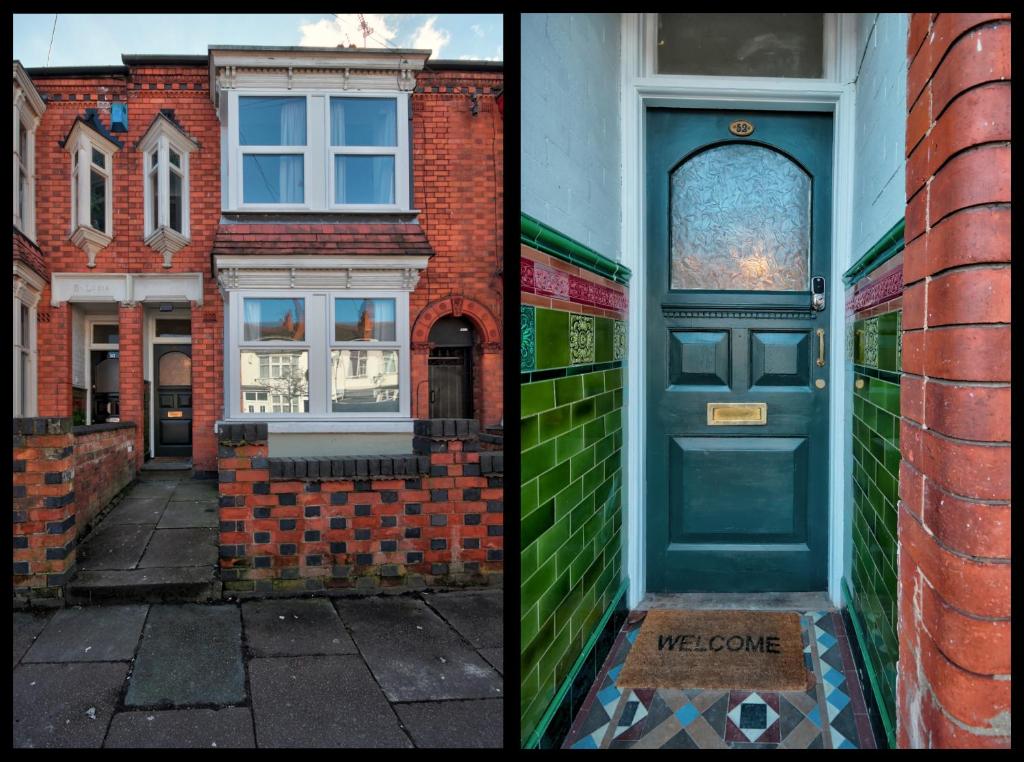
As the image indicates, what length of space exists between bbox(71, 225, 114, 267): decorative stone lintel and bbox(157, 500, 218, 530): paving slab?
307cm

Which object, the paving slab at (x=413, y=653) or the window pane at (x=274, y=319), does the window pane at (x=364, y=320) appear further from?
the paving slab at (x=413, y=653)

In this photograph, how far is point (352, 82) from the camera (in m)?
6.31

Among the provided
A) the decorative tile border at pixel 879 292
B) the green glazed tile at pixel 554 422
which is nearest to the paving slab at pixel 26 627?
the green glazed tile at pixel 554 422

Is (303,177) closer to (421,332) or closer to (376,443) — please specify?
(421,332)

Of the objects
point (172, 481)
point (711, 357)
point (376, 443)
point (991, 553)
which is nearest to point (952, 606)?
point (991, 553)

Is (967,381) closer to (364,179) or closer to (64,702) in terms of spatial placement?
(64,702)

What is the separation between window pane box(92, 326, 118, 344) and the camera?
7020 millimetres

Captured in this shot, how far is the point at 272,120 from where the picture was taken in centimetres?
616

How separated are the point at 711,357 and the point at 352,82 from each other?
5519 millimetres

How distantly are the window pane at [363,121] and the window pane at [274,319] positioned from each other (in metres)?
1.80

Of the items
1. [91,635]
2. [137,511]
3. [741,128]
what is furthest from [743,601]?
[137,511]

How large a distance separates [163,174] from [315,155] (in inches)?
62.1

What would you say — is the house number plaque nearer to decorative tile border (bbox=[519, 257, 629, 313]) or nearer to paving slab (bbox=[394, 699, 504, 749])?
decorative tile border (bbox=[519, 257, 629, 313])

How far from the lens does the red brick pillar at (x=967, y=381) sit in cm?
105
